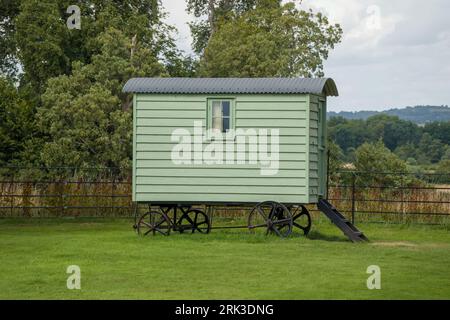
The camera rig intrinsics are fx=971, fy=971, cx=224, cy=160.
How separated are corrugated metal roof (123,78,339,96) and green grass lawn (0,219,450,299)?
3269 mm

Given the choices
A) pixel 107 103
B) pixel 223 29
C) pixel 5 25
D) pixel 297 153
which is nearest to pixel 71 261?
pixel 297 153

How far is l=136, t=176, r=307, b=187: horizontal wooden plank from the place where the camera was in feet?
71.1

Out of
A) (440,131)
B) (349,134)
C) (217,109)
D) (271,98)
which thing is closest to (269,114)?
(271,98)

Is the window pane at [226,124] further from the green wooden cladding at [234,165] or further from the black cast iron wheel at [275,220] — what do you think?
the black cast iron wheel at [275,220]

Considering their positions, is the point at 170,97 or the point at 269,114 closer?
the point at 269,114

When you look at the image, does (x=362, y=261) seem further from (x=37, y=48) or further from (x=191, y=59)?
(x=191, y=59)

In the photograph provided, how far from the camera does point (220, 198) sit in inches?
865

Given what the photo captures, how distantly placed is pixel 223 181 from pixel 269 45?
71.1 feet

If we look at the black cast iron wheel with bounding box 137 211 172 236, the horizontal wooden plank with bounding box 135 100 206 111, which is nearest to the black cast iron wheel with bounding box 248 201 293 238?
the black cast iron wheel with bounding box 137 211 172 236

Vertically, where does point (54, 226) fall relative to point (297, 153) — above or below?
below

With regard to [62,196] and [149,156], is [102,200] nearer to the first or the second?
[62,196]

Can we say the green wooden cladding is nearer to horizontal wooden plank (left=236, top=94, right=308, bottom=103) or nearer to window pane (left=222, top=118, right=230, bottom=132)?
horizontal wooden plank (left=236, top=94, right=308, bottom=103)

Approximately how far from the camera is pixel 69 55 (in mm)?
43094
